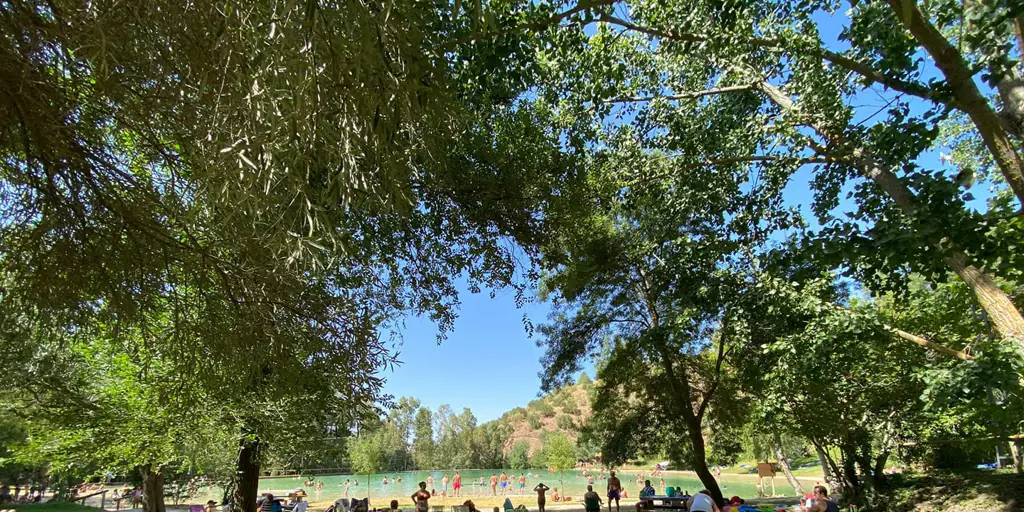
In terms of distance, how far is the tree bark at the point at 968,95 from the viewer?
4.02 meters

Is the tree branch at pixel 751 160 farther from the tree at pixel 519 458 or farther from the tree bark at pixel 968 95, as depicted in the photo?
the tree at pixel 519 458

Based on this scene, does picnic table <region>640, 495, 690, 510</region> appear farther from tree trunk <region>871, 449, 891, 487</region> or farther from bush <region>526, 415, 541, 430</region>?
bush <region>526, 415, 541, 430</region>

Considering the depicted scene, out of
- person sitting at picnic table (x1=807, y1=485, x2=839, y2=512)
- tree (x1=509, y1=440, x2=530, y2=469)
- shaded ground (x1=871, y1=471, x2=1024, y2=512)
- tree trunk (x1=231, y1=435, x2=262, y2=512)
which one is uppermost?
tree trunk (x1=231, y1=435, x2=262, y2=512)

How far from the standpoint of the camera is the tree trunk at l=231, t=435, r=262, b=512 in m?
9.84

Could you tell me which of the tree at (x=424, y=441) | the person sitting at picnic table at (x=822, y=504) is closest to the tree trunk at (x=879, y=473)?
the person sitting at picnic table at (x=822, y=504)

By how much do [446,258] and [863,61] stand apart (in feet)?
18.2

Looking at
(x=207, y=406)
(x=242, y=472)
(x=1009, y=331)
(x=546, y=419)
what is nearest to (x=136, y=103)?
(x=207, y=406)

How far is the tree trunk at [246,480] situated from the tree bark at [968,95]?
11079 millimetres

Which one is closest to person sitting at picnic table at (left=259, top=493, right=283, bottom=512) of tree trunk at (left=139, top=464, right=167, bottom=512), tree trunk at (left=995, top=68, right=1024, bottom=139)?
tree trunk at (left=139, top=464, right=167, bottom=512)

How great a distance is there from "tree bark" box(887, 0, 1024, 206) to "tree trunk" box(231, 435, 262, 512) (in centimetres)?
1108

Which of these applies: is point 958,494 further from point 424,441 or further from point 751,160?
point 424,441

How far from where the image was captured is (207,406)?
8.40m

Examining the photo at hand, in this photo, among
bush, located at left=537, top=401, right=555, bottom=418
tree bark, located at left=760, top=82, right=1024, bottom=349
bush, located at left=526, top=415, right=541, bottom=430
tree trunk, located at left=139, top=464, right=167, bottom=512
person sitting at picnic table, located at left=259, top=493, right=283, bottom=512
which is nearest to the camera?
tree bark, located at left=760, top=82, right=1024, bottom=349

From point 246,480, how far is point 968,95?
11911mm
